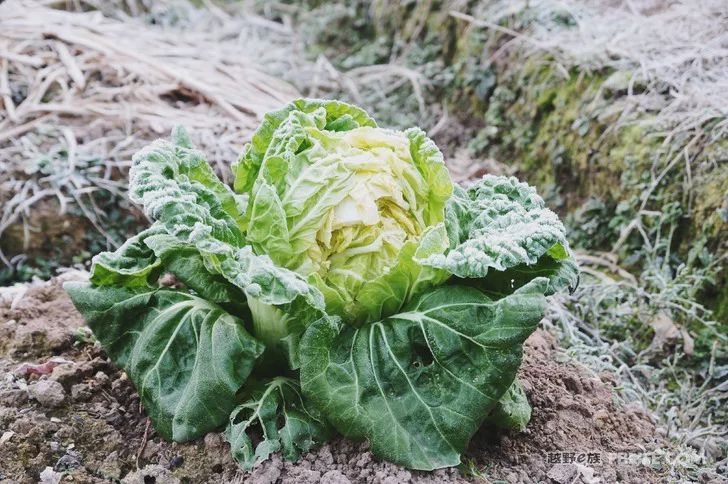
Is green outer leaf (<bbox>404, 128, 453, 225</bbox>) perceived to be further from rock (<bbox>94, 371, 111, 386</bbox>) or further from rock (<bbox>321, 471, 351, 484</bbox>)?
rock (<bbox>94, 371, 111, 386</bbox>)

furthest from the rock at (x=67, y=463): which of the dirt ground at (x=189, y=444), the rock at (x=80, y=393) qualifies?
the rock at (x=80, y=393)

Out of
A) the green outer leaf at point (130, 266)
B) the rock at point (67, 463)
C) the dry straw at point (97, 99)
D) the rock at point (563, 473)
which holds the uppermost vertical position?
the green outer leaf at point (130, 266)

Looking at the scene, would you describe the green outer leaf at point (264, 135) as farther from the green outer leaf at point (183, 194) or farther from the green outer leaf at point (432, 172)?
the green outer leaf at point (432, 172)

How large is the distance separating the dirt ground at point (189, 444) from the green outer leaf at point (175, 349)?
4.8 inches

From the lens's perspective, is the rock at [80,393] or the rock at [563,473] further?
the rock at [80,393]

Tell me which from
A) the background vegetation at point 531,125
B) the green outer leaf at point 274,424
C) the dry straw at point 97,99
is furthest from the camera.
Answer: the dry straw at point 97,99

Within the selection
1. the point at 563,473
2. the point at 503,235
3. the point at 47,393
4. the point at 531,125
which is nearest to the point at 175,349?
the point at 47,393

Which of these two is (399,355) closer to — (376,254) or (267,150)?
(376,254)

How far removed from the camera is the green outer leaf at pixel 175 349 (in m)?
2.60

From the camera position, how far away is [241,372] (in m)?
2.62

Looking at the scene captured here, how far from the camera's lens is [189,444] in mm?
2672

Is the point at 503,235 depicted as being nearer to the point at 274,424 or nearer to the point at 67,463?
the point at 274,424

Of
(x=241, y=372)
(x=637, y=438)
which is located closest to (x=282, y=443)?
(x=241, y=372)

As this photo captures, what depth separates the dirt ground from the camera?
254 centimetres
